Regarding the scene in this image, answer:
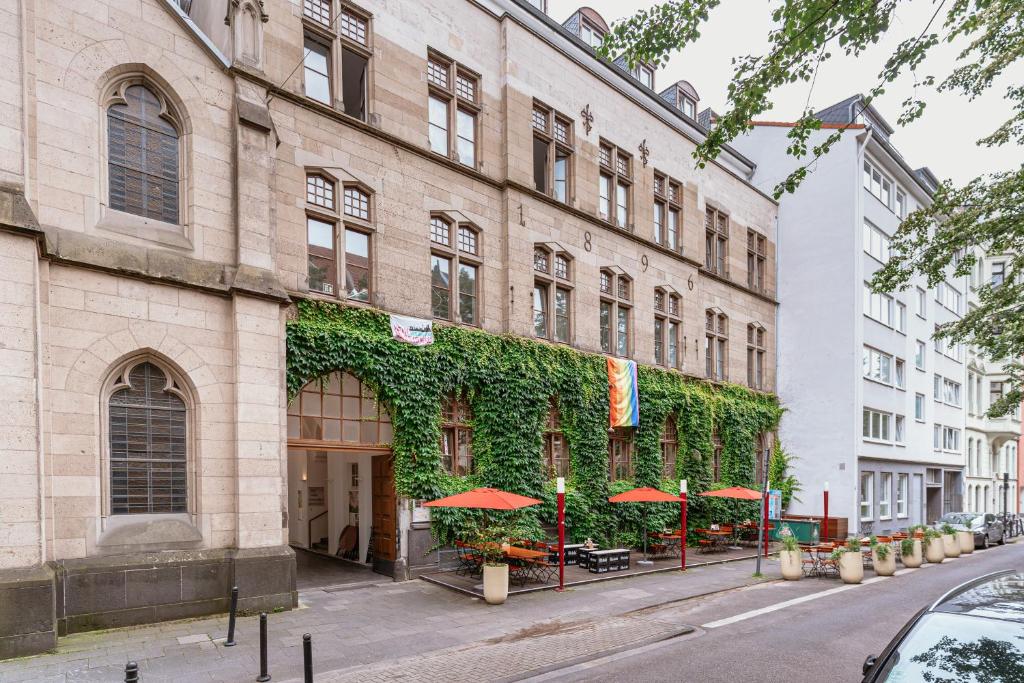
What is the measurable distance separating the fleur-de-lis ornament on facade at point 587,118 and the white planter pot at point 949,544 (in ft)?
58.3

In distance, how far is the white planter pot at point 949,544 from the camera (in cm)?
2184

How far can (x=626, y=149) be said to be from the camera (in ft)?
74.1

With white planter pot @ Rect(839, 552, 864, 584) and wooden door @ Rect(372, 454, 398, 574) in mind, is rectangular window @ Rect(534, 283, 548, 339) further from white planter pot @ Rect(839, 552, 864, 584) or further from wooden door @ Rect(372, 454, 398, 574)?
white planter pot @ Rect(839, 552, 864, 584)

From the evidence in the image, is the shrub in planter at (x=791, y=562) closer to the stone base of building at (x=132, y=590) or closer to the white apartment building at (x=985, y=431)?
the stone base of building at (x=132, y=590)

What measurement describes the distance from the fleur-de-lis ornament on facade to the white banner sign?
921 centimetres

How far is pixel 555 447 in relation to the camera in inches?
757

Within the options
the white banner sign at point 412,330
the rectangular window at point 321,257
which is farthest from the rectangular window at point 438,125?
the white banner sign at point 412,330

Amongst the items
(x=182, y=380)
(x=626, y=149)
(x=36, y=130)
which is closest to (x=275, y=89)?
(x=36, y=130)

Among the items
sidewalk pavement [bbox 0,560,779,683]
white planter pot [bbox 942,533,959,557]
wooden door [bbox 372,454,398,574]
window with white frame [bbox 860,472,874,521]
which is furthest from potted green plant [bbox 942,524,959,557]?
wooden door [bbox 372,454,398,574]

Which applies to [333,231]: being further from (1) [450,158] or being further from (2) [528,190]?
(2) [528,190]

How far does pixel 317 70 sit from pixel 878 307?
91.0 ft

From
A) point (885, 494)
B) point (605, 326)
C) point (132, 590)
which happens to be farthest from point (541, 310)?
point (885, 494)

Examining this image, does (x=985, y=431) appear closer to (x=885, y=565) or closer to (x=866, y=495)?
(x=866, y=495)

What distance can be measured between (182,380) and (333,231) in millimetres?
4962
